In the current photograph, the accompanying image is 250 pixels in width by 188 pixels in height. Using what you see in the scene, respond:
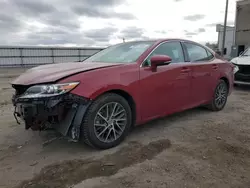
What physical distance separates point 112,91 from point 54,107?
2.59 ft

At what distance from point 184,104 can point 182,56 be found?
2.79 ft

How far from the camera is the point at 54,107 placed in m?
2.71

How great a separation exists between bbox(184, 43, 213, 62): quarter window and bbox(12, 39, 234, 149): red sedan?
2cm

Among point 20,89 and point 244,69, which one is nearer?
point 20,89

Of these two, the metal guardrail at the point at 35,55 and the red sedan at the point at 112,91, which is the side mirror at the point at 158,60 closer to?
the red sedan at the point at 112,91

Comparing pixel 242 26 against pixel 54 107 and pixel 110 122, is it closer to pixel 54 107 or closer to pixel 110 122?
pixel 110 122

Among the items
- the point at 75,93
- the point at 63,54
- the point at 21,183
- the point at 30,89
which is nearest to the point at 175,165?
the point at 75,93

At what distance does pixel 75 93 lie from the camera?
2.76 metres

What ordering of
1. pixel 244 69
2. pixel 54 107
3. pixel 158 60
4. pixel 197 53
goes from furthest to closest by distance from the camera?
pixel 244 69 → pixel 197 53 → pixel 158 60 → pixel 54 107

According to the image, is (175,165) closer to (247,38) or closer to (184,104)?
(184,104)

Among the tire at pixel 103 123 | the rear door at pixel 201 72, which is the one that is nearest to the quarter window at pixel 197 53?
the rear door at pixel 201 72

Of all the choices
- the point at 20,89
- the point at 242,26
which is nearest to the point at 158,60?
the point at 20,89

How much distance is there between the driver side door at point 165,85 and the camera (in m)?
3.45

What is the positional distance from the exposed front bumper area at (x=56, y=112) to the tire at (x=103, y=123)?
98mm
